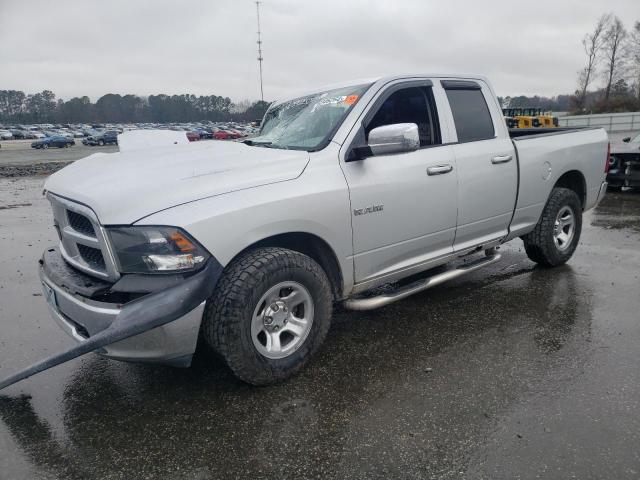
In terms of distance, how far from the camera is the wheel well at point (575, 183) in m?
5.50

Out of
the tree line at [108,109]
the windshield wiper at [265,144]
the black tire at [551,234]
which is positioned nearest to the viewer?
the windshield wiper at [265,144]

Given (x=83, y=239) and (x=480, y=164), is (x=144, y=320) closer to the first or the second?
(x=83, y=239)

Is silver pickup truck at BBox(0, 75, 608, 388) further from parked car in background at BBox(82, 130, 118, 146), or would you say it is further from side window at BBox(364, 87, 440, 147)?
parked car in background at BBox(82, 130, 118, 146)

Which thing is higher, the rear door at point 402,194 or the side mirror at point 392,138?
the side mirror at point 392,138

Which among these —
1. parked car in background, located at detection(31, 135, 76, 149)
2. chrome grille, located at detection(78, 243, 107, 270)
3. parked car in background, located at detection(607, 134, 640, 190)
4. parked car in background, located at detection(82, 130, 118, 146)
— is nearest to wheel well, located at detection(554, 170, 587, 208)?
chrome grille, located at detection(78, 243, 107, 270)

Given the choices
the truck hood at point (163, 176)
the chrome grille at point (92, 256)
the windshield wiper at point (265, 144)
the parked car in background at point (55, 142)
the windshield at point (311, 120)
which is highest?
the windshield at point (311, 120)

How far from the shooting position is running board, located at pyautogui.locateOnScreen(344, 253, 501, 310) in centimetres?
354

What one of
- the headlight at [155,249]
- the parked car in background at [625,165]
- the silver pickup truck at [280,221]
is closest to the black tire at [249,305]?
the silver pickup truck at [280,221]

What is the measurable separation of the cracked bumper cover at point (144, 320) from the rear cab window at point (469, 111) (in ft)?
8.41

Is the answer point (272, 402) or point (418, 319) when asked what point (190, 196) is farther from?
point (418, 319)

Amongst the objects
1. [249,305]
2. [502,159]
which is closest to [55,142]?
[502,159]

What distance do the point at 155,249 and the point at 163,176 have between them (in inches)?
20.5

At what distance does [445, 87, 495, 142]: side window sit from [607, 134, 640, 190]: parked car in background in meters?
7.20

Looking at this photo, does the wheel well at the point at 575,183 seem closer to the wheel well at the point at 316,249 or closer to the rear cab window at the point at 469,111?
the rear cab window at the point at 469,111
